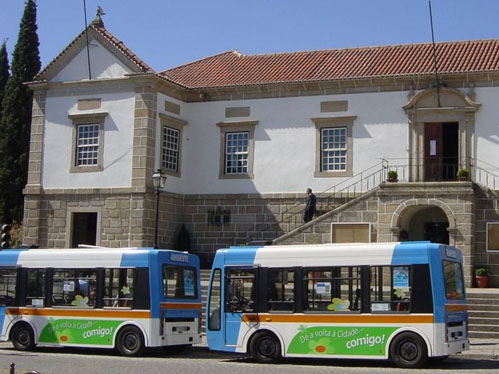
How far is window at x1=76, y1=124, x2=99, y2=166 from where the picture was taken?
107 ft


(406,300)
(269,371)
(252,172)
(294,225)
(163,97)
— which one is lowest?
(269,371)

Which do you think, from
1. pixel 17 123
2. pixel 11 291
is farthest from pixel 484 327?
pixel 17 123

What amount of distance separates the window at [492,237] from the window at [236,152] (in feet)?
31.6

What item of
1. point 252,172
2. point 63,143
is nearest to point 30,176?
point 63,143

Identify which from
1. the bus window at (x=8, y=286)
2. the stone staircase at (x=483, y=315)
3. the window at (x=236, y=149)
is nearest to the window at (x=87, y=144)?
the window at (x=236, y=149)

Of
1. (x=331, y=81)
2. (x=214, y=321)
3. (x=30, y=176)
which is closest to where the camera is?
(x=214, y=321)

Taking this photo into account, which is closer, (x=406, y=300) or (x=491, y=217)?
(x=406, y=300)

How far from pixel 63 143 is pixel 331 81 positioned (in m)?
10.6

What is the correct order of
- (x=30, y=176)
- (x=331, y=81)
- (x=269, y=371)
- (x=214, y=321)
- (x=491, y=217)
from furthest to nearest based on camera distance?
(x=30, y=176) → (x=331, y=81) → (x=491, y=217) → (x=214, y=321) → (x=269, y=371)

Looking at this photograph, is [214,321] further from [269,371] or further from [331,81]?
[331,81]

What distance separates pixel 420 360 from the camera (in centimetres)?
1645

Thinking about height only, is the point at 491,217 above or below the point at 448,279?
above

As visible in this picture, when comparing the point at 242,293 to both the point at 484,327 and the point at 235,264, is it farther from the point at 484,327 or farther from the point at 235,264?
the point at 484,327

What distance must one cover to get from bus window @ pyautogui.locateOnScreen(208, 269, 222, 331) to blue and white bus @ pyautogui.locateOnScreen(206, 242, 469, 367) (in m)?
0.02
